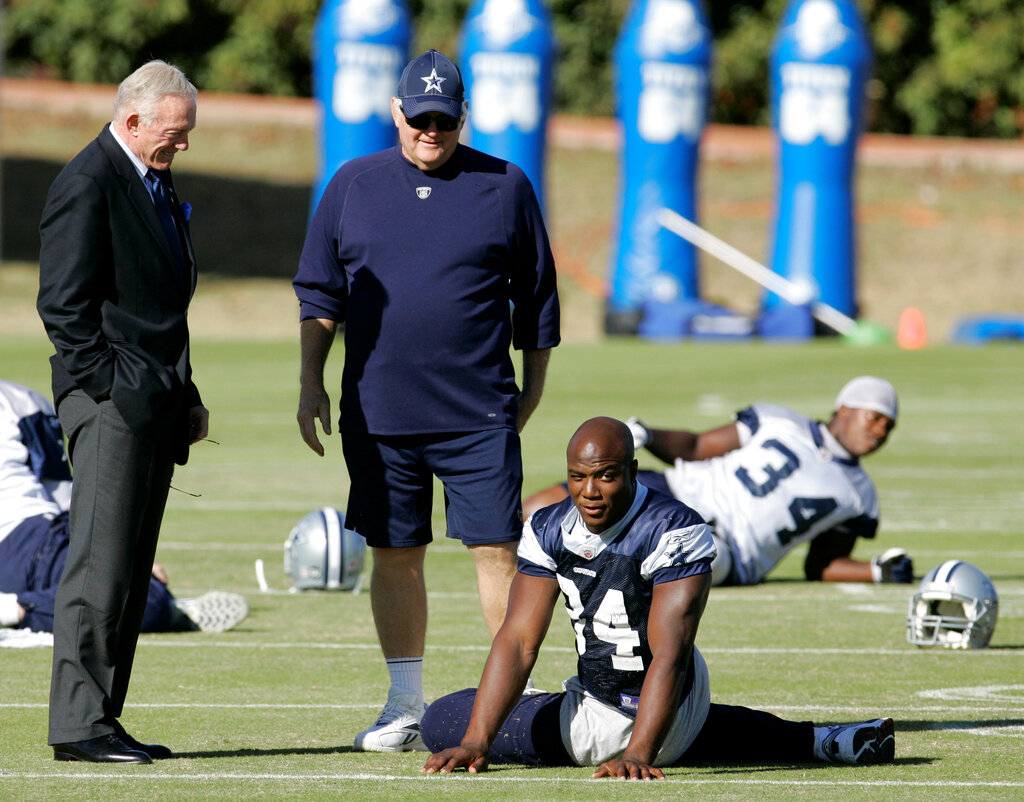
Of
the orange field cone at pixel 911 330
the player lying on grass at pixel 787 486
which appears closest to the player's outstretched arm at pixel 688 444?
the player lying on grass at pixel 787 486

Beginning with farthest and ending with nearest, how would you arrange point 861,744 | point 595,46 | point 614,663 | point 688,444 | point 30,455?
point 595,46, point 688,444, point 30,455, point 861,744, point 614,663

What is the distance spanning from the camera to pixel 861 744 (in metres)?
5.40

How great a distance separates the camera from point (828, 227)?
1281 inches

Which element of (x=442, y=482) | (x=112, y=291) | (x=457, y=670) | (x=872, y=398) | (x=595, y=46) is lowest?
(x=457, y=670)

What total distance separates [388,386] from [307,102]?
147ft

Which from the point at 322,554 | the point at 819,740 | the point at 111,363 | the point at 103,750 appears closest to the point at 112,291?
the point at 111,363

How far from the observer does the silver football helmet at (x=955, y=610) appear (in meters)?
7.60

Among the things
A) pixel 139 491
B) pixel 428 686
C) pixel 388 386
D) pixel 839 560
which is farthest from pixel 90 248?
pixel 839 560

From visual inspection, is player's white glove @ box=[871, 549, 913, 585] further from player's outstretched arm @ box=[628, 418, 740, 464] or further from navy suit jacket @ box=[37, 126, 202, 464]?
navy suit jacket @ box=[37, 126, 202, 464]

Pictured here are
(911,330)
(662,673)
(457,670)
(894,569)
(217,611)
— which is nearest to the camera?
(662,673)

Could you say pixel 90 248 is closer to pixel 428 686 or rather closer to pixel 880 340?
pixel 428 686

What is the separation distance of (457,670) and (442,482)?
1612 millimetres

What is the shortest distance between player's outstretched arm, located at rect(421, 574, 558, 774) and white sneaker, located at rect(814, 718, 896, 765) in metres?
0.95

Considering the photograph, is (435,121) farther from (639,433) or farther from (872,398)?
(872,398)
